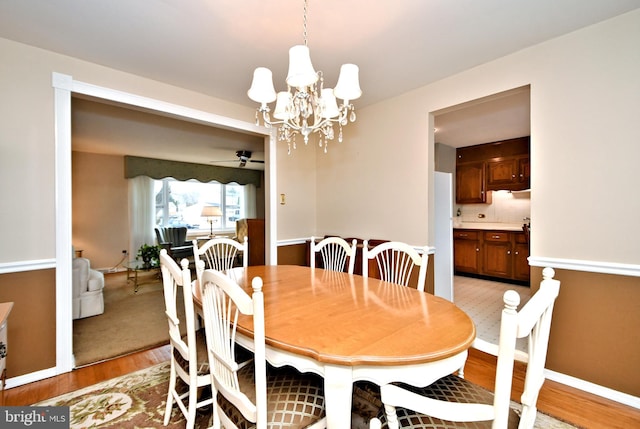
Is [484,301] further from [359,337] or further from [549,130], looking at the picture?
[359,337]

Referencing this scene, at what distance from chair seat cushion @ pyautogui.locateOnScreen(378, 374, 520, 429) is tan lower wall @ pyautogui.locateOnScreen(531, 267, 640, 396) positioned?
142 cm

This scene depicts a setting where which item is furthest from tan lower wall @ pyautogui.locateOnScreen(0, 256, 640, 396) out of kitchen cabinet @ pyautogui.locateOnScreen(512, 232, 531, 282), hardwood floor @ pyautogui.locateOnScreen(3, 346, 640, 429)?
kitchen cabinet @ pyautogui.locateOnScreen(512, 232, 531, 282)

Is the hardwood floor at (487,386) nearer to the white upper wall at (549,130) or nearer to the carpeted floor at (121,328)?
the carpeted floor at (121,328)

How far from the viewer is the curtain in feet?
19.4

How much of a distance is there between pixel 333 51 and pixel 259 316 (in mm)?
1999

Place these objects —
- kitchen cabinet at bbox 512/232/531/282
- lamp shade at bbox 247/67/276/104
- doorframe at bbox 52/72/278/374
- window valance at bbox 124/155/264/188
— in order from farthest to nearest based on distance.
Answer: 1. window valance at bbox 124/155/264/188
2. kitchen cabinet at bbox 512/232/531/282
3. doorframe at bbox 52/72/278/374
4. lamp shade at bbox 247/67/276/104

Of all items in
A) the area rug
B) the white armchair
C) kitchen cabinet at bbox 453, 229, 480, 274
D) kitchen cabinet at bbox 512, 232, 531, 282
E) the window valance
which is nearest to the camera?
the area rug

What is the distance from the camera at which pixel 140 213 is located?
236 inches

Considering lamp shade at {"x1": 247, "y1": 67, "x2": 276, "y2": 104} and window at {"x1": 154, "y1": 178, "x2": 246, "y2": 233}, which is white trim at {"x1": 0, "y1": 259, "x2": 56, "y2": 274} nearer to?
lamp shade at {"x1": 247, "y1": 67, "x2": 276, "y2": 104}

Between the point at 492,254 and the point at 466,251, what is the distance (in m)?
0.43

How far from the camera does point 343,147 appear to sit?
3604 millimetres

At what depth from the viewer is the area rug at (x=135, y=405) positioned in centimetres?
146

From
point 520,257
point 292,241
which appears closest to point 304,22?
point 292,241

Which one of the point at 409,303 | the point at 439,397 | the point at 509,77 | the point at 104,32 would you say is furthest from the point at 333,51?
the point at 439,397
